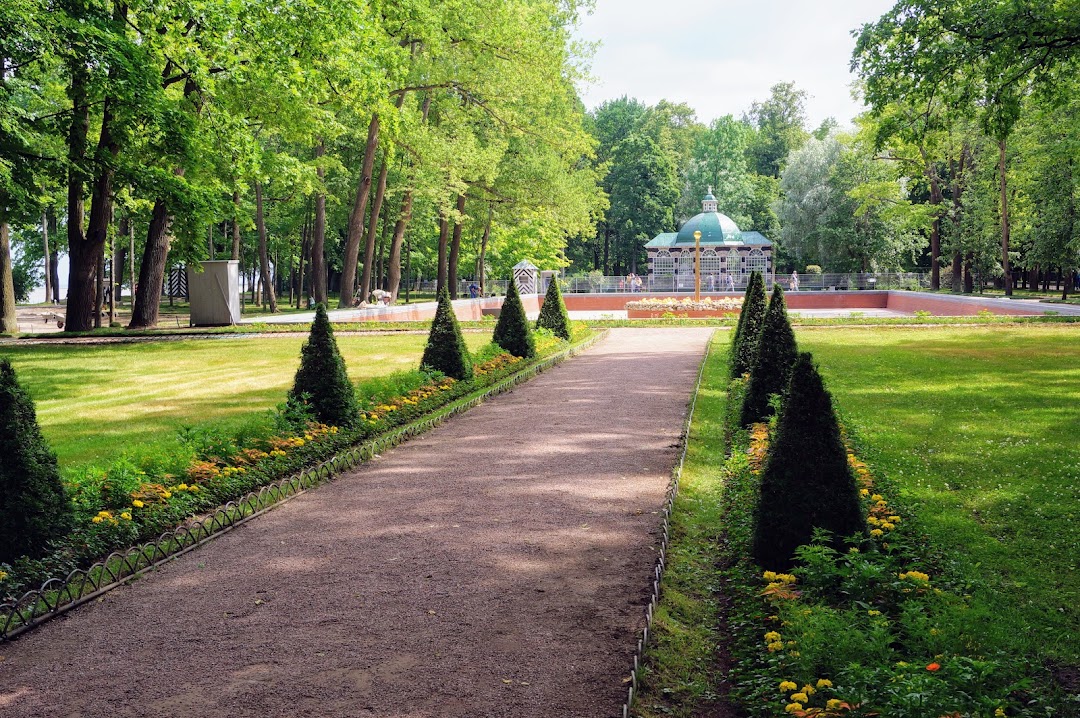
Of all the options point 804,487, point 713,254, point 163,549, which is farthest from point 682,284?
point 804,487

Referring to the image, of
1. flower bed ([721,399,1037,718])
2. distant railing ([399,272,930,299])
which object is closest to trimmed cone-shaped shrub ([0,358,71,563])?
flower bed ([721,399,1037,718])

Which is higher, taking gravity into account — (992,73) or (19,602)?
(992,73)

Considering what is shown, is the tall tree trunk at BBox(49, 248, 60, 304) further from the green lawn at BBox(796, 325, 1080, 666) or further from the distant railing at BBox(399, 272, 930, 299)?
the green lawn at BBox(796, 325, 1080, 666)

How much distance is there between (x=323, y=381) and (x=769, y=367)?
5.62 meters

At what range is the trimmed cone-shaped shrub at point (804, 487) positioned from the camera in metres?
6.18

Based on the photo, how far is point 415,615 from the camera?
19.5ft

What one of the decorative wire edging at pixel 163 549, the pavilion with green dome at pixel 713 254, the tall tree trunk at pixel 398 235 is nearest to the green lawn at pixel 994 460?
the decorative wire edging at pixel 163 549

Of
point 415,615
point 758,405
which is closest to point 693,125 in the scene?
point 758,405

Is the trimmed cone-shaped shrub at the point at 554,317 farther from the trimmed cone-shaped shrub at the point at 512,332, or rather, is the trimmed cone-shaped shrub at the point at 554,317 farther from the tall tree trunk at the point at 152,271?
the tall tree trunk at the point at 152,271

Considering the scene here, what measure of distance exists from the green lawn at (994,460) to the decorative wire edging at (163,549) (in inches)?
228

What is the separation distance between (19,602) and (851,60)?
17.3 m

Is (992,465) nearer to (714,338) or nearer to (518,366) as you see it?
(518,366)

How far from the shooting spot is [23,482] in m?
6.65

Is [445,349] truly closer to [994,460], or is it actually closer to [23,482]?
[994,460]
